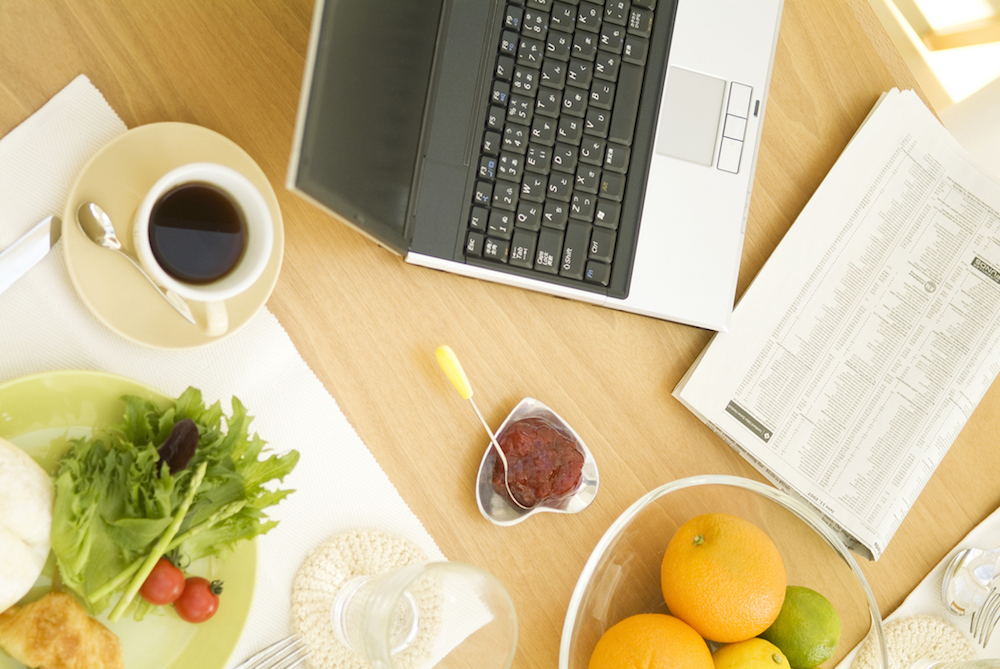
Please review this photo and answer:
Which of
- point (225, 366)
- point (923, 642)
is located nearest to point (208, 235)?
point (225, 366)

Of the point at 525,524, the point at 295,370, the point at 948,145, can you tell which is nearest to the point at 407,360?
the point at 295,370

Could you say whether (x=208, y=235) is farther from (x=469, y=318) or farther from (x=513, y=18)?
(x=513, y=18)

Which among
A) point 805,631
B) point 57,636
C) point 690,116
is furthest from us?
point 690,116

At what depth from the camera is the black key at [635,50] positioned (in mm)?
799

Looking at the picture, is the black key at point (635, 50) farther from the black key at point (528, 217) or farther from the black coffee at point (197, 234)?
the black coffee at point (197, 234)

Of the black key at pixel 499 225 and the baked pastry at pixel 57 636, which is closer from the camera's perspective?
the baked pastry at pixel 57 636

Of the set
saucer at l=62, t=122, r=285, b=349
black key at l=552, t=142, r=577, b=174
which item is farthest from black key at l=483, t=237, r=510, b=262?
saucer at l=62, t=122, r=285, b=349

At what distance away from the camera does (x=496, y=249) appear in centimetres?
74

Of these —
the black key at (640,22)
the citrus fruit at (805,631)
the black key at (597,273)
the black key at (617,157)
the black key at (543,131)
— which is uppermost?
the black key at (640,22)

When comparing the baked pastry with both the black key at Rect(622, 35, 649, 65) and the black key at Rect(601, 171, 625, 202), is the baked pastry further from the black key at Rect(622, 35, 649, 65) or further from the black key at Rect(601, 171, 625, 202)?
the black key at Rect(622, 35, 649, 65)

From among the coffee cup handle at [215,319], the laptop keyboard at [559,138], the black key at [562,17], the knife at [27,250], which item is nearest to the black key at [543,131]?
the laptop keyboard at [559,138]

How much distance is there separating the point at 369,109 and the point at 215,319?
0.23 meters

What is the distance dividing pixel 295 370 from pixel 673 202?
45 cm

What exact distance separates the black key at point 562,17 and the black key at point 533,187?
164 mm
